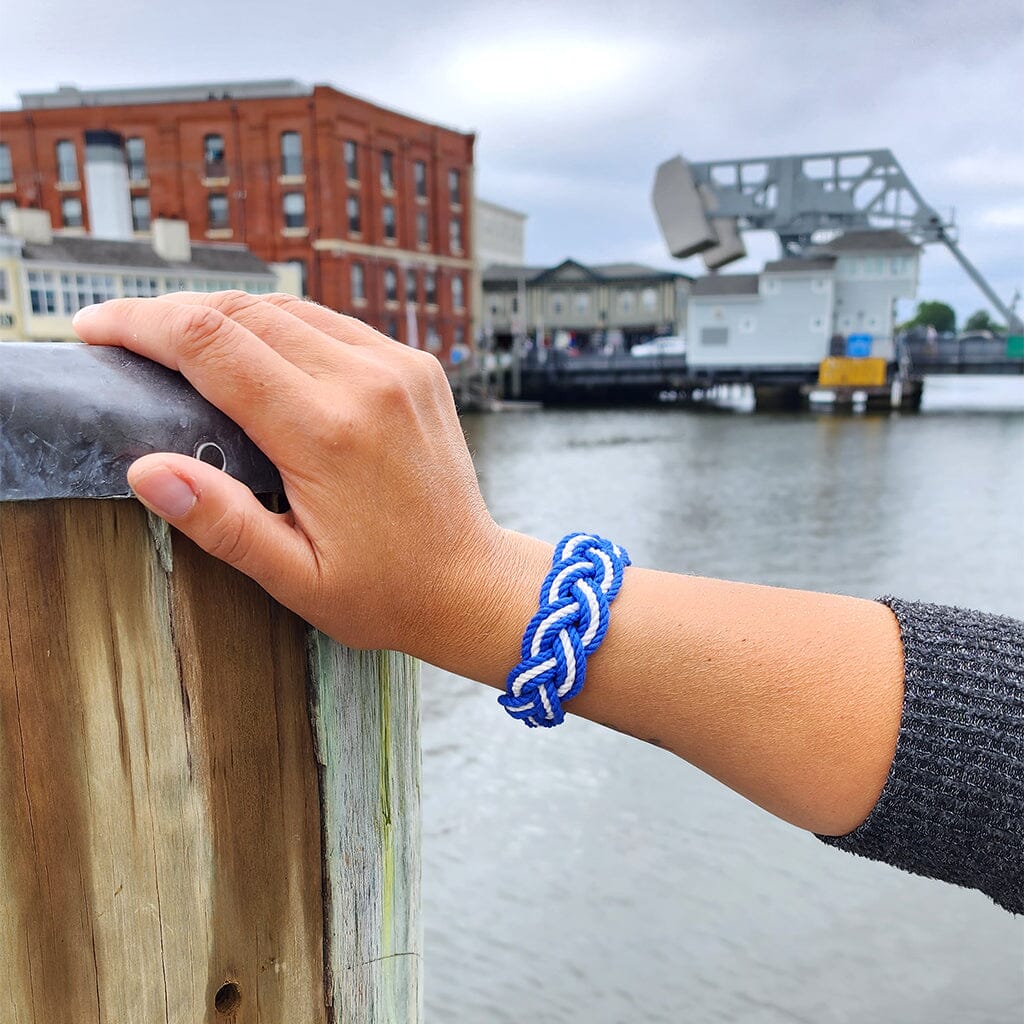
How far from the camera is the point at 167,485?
0.79 meters

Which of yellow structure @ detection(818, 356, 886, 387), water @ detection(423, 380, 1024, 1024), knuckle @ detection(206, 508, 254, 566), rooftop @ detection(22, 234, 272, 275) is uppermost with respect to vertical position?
rooftop @ detection(22, 234, 272, 275)

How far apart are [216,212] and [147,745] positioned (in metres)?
41.9

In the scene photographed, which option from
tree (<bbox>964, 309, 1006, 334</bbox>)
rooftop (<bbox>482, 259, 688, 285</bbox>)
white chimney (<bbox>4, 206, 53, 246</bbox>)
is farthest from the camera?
tree (<bbox>964, 309, 1006, 334</bbox>)

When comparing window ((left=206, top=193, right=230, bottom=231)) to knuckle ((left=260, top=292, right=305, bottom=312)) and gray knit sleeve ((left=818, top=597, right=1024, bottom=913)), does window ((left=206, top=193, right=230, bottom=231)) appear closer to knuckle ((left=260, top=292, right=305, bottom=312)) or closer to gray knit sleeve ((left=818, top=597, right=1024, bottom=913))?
knuckle ((left=260, top=292, right=305, bottom=312))

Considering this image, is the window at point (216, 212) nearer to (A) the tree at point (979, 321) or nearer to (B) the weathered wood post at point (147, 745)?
(B) the weathered wood post at point (147, 745)

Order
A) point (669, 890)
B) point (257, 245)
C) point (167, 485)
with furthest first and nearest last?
point (257, 245) → point (669, 890) → point (167, 485)

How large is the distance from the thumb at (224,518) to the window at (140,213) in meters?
43.4

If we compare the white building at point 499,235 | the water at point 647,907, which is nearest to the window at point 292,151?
the white building at point 499,235

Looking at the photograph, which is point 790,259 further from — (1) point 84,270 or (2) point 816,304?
(1) point 84,270

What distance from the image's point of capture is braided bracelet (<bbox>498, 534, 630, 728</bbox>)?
3.11ft

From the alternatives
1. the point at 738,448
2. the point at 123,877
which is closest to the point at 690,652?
the point at 123,877

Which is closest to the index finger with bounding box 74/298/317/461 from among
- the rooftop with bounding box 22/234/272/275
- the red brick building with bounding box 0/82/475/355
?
the rooftop with bounding box 22/234/272/275

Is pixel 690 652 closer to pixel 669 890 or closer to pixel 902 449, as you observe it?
pixel 669 890

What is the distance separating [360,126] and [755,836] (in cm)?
3924
